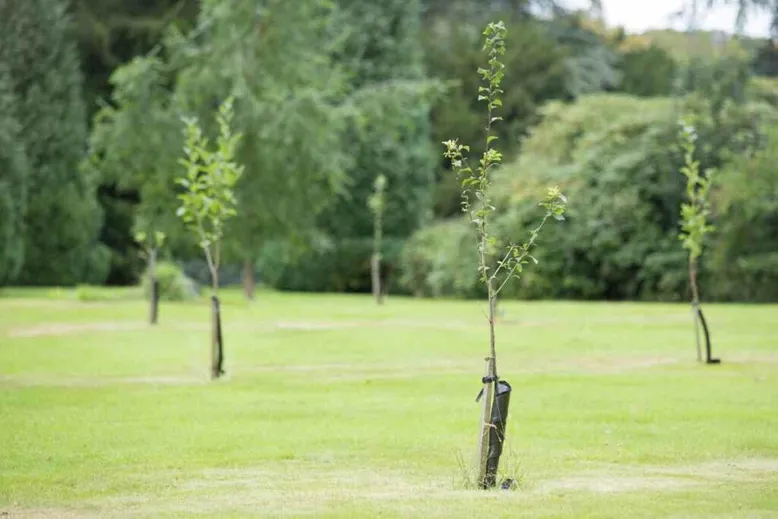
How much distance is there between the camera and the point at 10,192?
41781mm

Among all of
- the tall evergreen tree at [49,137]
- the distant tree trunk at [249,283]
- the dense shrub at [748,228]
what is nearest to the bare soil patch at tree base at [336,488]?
the dense shrub at [748,228]

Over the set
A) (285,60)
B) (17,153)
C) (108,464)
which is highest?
(285,60)

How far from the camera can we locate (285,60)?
42.1 m

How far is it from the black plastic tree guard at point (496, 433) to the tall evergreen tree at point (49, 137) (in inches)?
1441

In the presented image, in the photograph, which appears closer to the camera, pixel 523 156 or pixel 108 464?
pixel 108 464

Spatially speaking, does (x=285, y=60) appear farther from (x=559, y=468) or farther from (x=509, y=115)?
(x=559, y=468)

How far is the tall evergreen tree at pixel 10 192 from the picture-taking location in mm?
41031

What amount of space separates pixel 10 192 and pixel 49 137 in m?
4.81

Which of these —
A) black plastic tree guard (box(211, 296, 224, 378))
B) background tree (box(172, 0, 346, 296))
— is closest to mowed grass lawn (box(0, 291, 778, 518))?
black plastic tree guard (box(211, 296, 224, 378))

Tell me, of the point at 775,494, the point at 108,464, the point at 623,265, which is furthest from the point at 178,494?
the point at 623,265

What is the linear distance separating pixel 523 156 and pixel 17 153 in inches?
626

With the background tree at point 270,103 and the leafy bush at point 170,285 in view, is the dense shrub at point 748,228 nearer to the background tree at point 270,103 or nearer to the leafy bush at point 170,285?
the background tree at point 270,103

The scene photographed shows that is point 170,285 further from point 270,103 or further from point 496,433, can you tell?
point 496,433

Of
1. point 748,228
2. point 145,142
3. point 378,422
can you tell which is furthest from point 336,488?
point 145,142
